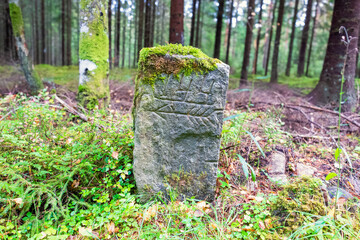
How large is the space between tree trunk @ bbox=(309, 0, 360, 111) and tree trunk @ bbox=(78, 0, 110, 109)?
540 centimetres

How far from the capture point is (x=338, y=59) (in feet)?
18.3

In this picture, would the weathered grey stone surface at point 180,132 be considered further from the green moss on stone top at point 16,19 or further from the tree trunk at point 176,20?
the green moss on stone top at point 16,19

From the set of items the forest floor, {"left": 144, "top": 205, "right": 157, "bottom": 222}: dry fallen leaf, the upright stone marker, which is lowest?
{"left": 144, "top": 205, "right": 157, "bottom": 222}: dry fallen leaf

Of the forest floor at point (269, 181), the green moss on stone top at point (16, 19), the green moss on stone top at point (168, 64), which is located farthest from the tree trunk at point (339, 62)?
the green moss on stone top at point (16, 19)

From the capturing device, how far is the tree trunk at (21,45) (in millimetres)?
5215

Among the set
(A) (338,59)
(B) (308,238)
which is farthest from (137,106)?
(A) (338,59)

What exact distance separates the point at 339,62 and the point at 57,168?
6.50 metres

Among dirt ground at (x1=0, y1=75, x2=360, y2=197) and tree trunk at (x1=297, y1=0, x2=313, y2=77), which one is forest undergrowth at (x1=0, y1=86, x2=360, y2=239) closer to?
dirt ground at (x1=0, y1=75, x2=360, y2=197)

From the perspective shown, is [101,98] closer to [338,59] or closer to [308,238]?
[308,238]

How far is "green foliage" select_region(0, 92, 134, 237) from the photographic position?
1.95 metres

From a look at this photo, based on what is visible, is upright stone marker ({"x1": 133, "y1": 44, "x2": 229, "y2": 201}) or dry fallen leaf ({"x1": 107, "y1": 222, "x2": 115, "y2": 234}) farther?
upright stone marker ({"x1": 133, "y1": 44, "x2": 229, "y2": 201})

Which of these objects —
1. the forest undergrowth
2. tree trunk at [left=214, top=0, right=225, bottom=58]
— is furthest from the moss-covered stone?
tree trunk at [left=214, top=0, right=225, bottom=58]

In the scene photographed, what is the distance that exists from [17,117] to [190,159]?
2.49 meters

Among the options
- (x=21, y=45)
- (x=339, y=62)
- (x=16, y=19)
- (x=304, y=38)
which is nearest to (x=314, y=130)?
(x=339, y=62)
